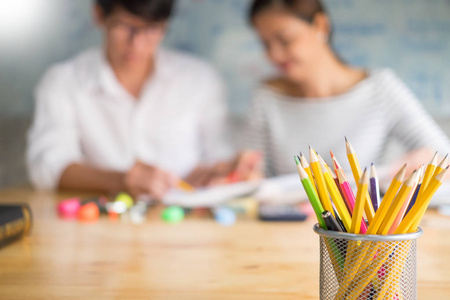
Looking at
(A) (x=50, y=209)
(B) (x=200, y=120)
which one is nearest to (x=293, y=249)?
(A) (x=50, y=209)

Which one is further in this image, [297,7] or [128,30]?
[128,30]

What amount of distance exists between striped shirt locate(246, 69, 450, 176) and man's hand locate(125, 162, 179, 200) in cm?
60

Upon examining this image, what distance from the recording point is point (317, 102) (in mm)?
1748

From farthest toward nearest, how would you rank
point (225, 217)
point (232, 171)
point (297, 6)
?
point (297, 6) < point (232, 171) < point (225, 217)

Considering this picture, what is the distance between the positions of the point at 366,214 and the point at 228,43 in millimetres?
1649

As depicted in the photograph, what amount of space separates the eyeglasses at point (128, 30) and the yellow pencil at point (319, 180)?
1.45 metres

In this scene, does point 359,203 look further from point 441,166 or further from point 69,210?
point 69,210

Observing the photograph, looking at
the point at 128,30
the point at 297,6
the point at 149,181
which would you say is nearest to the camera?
the point at 149,181

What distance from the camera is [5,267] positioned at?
2.13 ft

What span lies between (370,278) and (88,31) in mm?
1901

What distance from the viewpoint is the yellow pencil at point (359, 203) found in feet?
1.20

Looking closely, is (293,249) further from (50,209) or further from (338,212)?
(50,209)

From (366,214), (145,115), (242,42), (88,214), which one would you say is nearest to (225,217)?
(88,214)

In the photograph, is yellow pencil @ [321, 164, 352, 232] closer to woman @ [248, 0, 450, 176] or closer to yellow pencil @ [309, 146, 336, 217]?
yellow pencil @ [309, 146, 336, 217]
